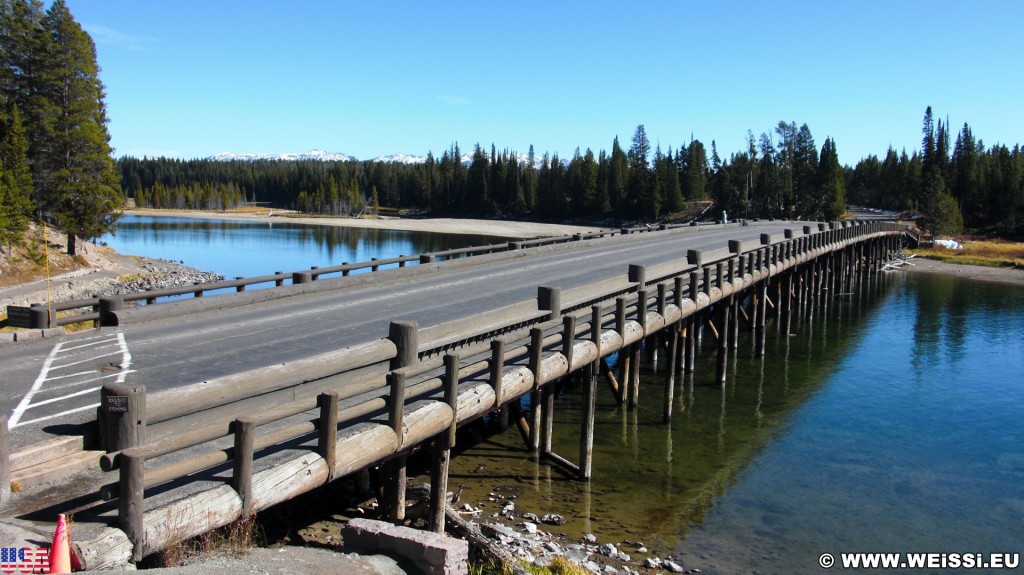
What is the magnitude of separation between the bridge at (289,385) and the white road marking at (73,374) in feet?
0.13

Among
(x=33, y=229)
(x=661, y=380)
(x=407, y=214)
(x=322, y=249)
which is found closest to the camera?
(x=661, y=380)

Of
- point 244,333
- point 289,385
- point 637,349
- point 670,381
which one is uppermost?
point 289,385

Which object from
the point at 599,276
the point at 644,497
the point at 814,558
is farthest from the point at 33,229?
the point at 814,558

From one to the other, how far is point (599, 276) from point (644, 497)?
10.6m

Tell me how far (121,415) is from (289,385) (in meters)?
1.99

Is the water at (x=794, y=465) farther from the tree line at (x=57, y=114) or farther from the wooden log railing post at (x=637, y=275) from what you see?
the tree line at (x=57, y=114)

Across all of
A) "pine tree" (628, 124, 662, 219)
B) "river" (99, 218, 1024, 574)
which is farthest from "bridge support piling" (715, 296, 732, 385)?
"pine tree" (628, 124, 662, 219)

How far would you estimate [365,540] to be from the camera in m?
7.07

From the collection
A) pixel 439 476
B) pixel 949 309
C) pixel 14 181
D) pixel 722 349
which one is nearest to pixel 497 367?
pixel 439 476

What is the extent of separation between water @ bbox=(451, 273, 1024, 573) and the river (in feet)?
0.14

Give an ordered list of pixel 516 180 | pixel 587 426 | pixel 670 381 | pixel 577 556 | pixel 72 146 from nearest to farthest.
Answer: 1. pixel 577 556
2. pixel 587 426
3. pixel 670 381
4. pixel 72 146
5. pixel 516 180

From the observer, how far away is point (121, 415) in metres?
5.46

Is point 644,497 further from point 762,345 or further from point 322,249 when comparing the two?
point 322,249

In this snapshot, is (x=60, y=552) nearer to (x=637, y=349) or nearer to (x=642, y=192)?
(x=637, y=349)
